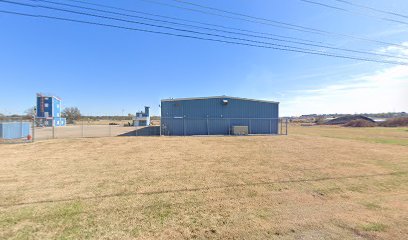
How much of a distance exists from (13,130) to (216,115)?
20.8 meters

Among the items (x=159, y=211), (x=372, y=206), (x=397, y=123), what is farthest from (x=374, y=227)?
(x=397, y=123)

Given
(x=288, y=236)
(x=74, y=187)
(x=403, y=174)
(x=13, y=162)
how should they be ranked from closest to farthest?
(x=288, y=236)
(x=74, y=187)
(x=403, y=174)
(x=13, y=162)

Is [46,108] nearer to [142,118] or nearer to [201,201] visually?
[142,118]

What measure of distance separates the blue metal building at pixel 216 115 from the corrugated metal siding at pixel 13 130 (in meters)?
14.1

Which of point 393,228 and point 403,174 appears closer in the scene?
point 393,228

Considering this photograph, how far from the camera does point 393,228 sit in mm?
3955

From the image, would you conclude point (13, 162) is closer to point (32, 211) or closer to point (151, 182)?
point (32, 211)

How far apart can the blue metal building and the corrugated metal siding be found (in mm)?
14088

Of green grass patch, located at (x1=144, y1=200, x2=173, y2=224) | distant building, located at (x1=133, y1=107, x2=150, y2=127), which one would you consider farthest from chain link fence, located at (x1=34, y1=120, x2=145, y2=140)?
green grass patch, located at (x1=144, y1=200, x2=173, y2=224)

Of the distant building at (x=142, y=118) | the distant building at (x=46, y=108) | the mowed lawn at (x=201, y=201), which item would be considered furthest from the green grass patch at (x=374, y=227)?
the distant building at (x=46, y=108)

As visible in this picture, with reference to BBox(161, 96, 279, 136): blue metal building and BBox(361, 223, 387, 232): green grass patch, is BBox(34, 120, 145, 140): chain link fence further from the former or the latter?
BBox(361, 223, 387, 232): green grass patch

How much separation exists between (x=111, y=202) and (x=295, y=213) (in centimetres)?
435

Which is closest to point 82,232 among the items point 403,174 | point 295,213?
point 295,213

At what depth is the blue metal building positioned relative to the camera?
24234 millimetres
